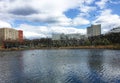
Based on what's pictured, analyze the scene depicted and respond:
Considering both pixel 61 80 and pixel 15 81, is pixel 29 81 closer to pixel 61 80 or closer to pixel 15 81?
pixel 15 81

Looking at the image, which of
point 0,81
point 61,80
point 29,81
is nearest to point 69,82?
point 61,80

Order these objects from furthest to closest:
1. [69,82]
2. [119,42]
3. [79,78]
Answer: [119,42]
[79,78]
[69,82]

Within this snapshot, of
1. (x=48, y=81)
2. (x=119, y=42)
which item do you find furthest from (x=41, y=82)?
(x=119, y=42)

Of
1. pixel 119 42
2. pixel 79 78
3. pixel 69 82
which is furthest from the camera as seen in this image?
pixel 119 42

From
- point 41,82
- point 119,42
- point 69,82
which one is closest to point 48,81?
point 41,82

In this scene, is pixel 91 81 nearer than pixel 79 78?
Yes

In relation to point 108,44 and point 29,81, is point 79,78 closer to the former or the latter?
point 29,81

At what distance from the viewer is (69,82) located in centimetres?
2872

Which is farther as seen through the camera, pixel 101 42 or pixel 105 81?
pixel 101 42

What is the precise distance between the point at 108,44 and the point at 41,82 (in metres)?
169

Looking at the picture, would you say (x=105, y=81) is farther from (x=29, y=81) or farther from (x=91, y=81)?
(x=29, y=81)

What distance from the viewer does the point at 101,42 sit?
194250 mm

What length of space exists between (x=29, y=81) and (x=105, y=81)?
10551mm

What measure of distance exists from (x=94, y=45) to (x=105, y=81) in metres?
172
